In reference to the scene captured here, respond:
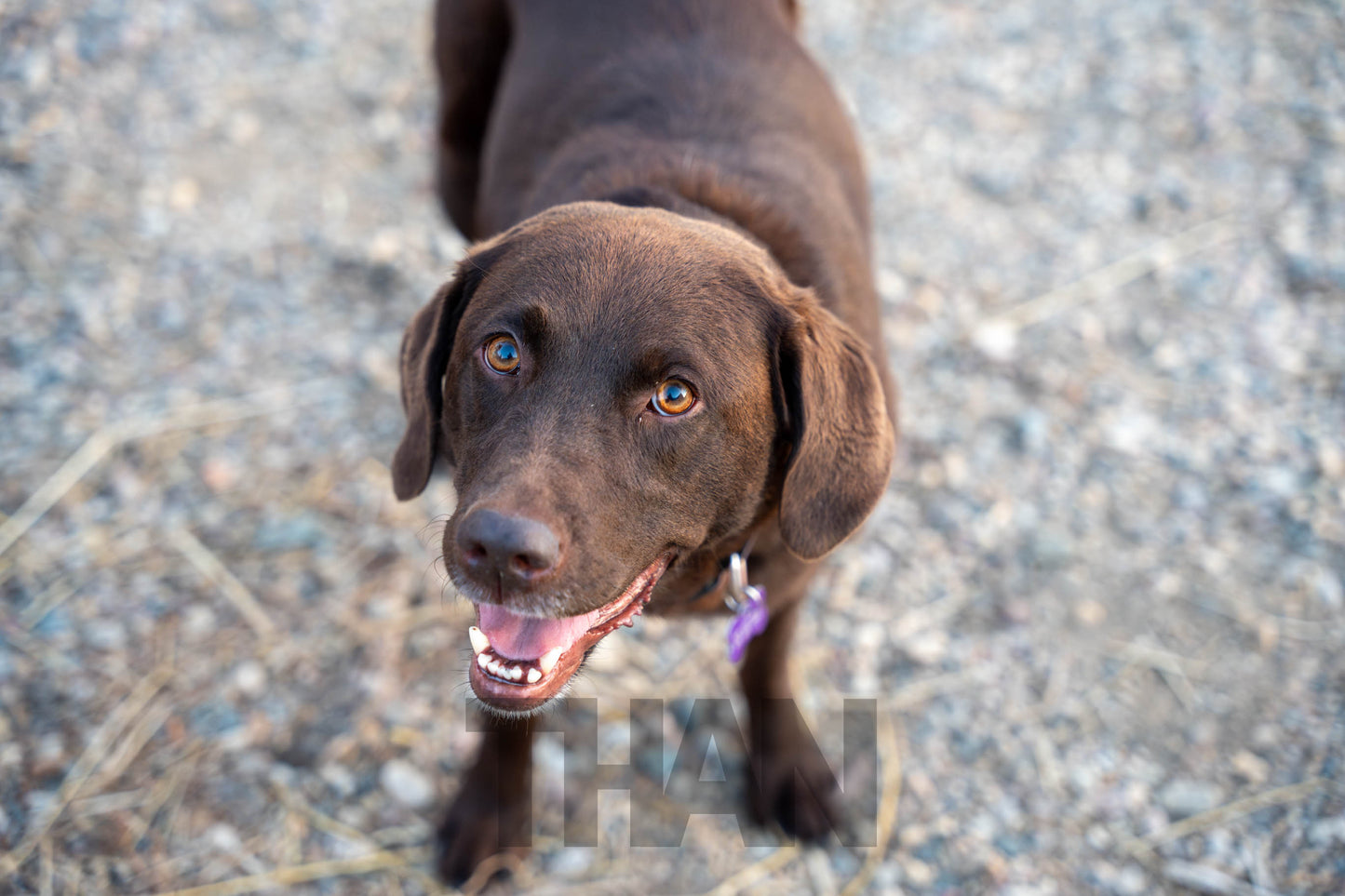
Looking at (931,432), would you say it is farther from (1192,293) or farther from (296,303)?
(296,303)

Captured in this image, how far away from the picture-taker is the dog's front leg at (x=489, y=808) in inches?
110

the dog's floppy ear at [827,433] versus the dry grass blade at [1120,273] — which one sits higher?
the dog's floppy ear at [827,433]

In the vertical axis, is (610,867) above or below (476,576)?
below

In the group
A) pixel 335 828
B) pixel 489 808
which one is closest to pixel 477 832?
pixel 489 808

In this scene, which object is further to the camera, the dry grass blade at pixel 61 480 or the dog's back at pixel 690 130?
the dry grass blade at pixel 61 480

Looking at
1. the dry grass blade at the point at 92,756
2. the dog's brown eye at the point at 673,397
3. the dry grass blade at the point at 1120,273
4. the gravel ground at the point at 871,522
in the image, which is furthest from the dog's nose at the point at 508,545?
the dry grass blade at the point at 1120,273

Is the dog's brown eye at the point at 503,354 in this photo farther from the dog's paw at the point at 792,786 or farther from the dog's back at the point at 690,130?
the dog's paw at the point at 792,786

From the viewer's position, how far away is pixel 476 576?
6.02 ft

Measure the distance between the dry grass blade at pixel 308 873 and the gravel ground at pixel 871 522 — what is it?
0.4 inches

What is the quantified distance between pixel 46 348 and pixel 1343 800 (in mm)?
4822

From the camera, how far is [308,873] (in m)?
2.75

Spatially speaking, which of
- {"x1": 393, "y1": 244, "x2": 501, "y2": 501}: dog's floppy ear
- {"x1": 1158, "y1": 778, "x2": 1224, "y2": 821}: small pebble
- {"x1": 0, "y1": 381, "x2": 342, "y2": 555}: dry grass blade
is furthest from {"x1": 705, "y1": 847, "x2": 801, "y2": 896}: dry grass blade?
{"x1": 0, "y1": 381, "x2": 342, "y2": 555}: dry grass blade

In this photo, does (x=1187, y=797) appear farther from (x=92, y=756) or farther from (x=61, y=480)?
(x=61, y=480)

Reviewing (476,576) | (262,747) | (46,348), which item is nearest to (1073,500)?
(476,576)
